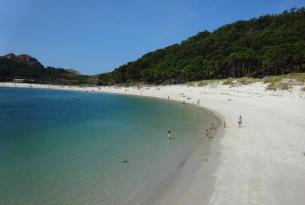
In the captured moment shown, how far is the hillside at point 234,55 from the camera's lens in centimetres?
9169

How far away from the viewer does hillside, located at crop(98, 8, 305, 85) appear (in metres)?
91.7

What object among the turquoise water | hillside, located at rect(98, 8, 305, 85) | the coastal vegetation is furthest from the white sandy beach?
hillside, located at rect(98, 8, 305, 85)

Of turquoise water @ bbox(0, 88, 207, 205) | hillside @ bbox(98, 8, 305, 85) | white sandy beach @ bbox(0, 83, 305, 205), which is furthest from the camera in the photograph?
hillside @ bbox(98, 8, 305, 85)

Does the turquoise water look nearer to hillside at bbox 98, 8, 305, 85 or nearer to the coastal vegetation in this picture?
the coastal vegetation

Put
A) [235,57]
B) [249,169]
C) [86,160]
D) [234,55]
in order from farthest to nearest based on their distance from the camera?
1. [234,55]
2. [235,57]
3. [86,160]
4. [249,169]

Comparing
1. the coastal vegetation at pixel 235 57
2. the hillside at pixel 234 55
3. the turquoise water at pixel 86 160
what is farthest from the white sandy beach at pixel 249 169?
the hillside at pixel 234 55

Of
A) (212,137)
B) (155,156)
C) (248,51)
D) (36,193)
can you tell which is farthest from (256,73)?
(36,193)

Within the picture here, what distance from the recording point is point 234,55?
326 ft

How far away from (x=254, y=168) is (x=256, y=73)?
88.9m

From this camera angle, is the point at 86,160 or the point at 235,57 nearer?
the point at 86,160

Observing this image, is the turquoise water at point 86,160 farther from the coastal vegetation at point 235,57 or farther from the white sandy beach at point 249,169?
the coastal vegetation at point 235,57

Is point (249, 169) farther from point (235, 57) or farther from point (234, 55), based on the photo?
point (234, 55)

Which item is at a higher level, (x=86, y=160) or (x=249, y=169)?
(x=249, y=169)

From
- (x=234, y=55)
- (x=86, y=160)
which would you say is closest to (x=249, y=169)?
(x=86, y=160)
